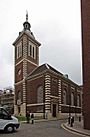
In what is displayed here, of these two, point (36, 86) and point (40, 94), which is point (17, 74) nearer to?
point (36, 86)

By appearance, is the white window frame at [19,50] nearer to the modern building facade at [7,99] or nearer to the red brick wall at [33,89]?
the red brick wall at [33,89]

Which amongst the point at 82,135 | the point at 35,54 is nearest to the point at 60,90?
the point at 35,54

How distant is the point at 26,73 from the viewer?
200 feet

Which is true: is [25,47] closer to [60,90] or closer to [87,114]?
[60,90]

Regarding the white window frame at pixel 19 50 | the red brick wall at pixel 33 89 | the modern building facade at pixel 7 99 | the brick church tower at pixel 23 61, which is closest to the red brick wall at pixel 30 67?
the brick church tower at pixel 23 61

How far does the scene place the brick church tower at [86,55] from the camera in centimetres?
2666

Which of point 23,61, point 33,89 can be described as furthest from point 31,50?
point 33,89

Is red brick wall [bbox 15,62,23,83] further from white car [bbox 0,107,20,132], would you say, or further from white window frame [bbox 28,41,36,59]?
white car [bbox 0,107,20,132]

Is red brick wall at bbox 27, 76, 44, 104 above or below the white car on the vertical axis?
above

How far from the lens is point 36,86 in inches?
2255

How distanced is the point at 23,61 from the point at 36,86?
282 inches

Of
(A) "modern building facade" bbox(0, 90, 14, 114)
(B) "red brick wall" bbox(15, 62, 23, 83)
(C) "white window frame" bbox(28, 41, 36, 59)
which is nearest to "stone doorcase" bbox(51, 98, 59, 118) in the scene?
(B) "red brick wall" bbox(15, 62, 23, 83)

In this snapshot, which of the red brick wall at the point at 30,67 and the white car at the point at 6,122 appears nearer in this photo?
the white car at the point at 6,122

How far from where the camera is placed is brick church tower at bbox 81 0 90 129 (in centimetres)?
2666
